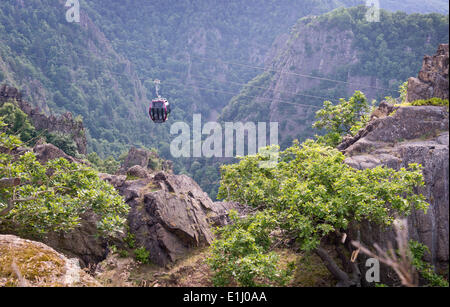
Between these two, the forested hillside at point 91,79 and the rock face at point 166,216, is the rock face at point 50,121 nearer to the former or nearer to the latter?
the rock face at point 166,216

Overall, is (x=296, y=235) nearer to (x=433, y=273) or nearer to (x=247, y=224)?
(x=247, y=224)

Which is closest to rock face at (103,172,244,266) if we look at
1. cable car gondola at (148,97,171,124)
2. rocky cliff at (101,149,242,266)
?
rocky cliff at (101,149,242,266)

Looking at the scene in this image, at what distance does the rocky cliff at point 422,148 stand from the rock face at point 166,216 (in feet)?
20.0

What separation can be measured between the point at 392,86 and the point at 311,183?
94460mm

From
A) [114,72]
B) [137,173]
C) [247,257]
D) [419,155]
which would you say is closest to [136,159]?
[137,173]

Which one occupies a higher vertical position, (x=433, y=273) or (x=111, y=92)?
(x=111, y=92)

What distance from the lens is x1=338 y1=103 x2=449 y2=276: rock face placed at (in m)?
12.3

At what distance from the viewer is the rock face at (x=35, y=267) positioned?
27.8ft

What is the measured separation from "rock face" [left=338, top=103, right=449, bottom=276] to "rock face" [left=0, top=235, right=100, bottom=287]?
335 inches

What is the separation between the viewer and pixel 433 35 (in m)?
99.1

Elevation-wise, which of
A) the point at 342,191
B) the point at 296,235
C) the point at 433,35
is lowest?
the point at 296,235

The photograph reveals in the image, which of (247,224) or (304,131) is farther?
(304,131)
